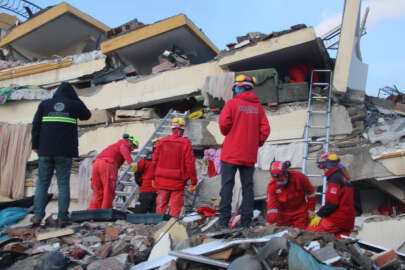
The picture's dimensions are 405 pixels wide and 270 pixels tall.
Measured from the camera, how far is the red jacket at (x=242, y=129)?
5.07m

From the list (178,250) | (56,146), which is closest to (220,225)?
(178,250)

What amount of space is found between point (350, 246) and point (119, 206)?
5501 mm

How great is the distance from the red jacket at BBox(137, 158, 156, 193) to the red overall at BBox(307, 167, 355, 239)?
10.8 ft

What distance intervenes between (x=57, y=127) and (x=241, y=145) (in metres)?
2.50

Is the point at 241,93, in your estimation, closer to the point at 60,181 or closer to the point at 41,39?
the point at 60,181

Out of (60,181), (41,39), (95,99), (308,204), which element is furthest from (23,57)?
(308,204)

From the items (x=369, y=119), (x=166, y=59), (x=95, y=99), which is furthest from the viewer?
(x=95, y=99)

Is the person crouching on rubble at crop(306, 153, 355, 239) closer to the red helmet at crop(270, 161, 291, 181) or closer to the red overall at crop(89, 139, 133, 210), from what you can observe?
the red helmet at crop(270, 161, 291, 181)

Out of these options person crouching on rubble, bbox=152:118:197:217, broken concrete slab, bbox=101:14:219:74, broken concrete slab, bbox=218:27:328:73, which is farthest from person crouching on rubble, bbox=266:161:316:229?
broken concrete slab, bbox=101:14:219:74

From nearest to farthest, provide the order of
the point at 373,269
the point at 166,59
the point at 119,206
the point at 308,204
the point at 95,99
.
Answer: the point at 373,269 < the point at 308,204 < the point at 119,206 < the point at 166,59 < the point at 95,99

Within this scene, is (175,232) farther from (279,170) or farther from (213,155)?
(213,155)

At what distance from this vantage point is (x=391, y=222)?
7.78 m

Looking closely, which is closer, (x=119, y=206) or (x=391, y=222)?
(x=391, y=222)

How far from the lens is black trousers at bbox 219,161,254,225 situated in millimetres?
4930
